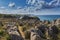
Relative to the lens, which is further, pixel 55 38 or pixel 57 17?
pixel 57 17

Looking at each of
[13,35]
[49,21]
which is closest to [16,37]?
[13,35]

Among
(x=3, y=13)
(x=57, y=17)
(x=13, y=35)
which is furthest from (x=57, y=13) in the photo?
(x=13, y=35)

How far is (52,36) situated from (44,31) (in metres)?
0.44

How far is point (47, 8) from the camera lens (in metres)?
12.3

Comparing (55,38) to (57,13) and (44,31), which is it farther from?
(57,13)

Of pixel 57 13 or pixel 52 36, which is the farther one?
pixel 57 13

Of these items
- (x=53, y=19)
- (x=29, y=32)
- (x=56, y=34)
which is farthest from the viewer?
(x=53, y=19)

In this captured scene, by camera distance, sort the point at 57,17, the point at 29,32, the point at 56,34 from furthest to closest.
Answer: the point at 57,17
the point at 56,34
the point at 29,32

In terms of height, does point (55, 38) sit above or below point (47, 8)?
below

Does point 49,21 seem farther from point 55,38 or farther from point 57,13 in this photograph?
point 55,38

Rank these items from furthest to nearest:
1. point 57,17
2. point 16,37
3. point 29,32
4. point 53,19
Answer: point 57,17, point 53,19, point 29,32, point 16,37

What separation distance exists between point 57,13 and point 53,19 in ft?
2.74

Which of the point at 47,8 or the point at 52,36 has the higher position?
the point at 47,8

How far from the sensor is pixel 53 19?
11.3 metres
